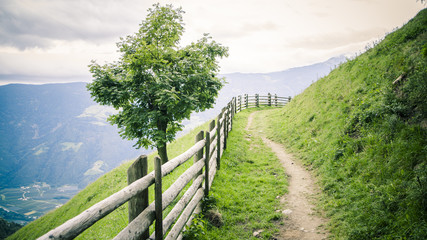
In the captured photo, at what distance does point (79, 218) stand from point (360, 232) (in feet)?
15.2

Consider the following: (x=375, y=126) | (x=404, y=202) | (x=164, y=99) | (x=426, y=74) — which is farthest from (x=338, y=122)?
(x=164, y=99)

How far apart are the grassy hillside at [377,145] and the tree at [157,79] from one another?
6004 millimetres

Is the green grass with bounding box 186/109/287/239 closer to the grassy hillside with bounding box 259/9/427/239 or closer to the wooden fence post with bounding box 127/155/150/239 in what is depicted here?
the grassy hillside with bounding box 259/9/427/239

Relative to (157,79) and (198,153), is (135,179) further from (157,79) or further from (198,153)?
(157,79)

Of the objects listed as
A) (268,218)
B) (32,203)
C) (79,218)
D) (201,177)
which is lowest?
(32,203)

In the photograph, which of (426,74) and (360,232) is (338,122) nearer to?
(426,74)

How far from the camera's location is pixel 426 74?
5770mm

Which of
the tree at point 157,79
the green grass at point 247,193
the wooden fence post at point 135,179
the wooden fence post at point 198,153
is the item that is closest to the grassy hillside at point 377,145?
the green grass at point 247,193

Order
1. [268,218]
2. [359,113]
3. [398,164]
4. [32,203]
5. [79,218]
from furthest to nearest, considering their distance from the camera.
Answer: [32,203] < [359,113] < [268,218] < [398,164] < [79,218]

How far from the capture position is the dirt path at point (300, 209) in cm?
445

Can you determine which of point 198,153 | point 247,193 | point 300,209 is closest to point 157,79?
point 198,153

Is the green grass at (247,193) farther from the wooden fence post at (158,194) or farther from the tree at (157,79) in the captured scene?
the tree at (157,79)

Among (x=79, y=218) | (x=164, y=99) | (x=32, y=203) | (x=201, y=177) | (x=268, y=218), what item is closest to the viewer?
(x=79, y=218)

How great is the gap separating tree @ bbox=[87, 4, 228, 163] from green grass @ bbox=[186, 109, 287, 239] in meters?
3.42
